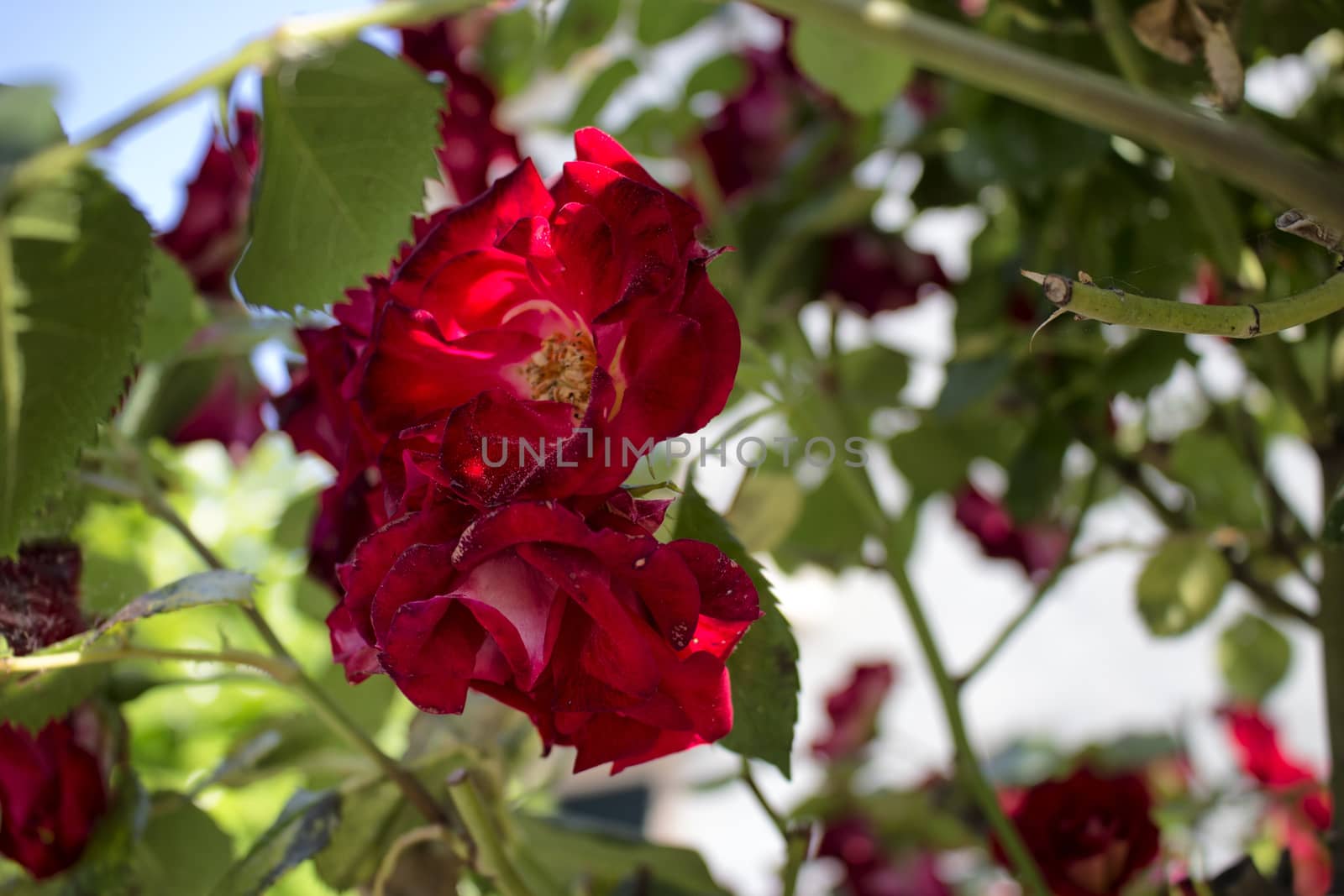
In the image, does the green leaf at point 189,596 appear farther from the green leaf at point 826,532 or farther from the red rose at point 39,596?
the green leaf at point 826,532

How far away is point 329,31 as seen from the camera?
29 cm

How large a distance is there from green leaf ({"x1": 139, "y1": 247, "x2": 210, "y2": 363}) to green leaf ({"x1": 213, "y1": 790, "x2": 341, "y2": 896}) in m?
0.18

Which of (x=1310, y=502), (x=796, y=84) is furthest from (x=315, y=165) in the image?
(x=1310, y=502)

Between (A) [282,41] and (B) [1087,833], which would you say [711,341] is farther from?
(B) [1087,833]

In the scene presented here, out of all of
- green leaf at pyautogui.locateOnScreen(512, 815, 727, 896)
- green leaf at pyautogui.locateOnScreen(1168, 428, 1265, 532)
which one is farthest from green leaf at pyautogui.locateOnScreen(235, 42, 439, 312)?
green leaf at pyautogui.locateOnScreen(1168, 428, 1265, 532)

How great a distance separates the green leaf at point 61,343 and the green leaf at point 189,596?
0.03 metres

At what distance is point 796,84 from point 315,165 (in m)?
0.48

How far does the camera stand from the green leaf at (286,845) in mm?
311

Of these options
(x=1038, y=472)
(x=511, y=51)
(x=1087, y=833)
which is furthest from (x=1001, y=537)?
(x=511, y=51)

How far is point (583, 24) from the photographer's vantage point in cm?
63

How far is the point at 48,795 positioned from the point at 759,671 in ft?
0.76

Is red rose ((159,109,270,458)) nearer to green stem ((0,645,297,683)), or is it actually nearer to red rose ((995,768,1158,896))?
green stem ((0,645,297,683))

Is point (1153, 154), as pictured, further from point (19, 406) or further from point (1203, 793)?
point (1203, 793)

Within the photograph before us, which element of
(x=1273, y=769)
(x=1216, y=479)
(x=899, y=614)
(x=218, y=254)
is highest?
(x=218, y=254)
